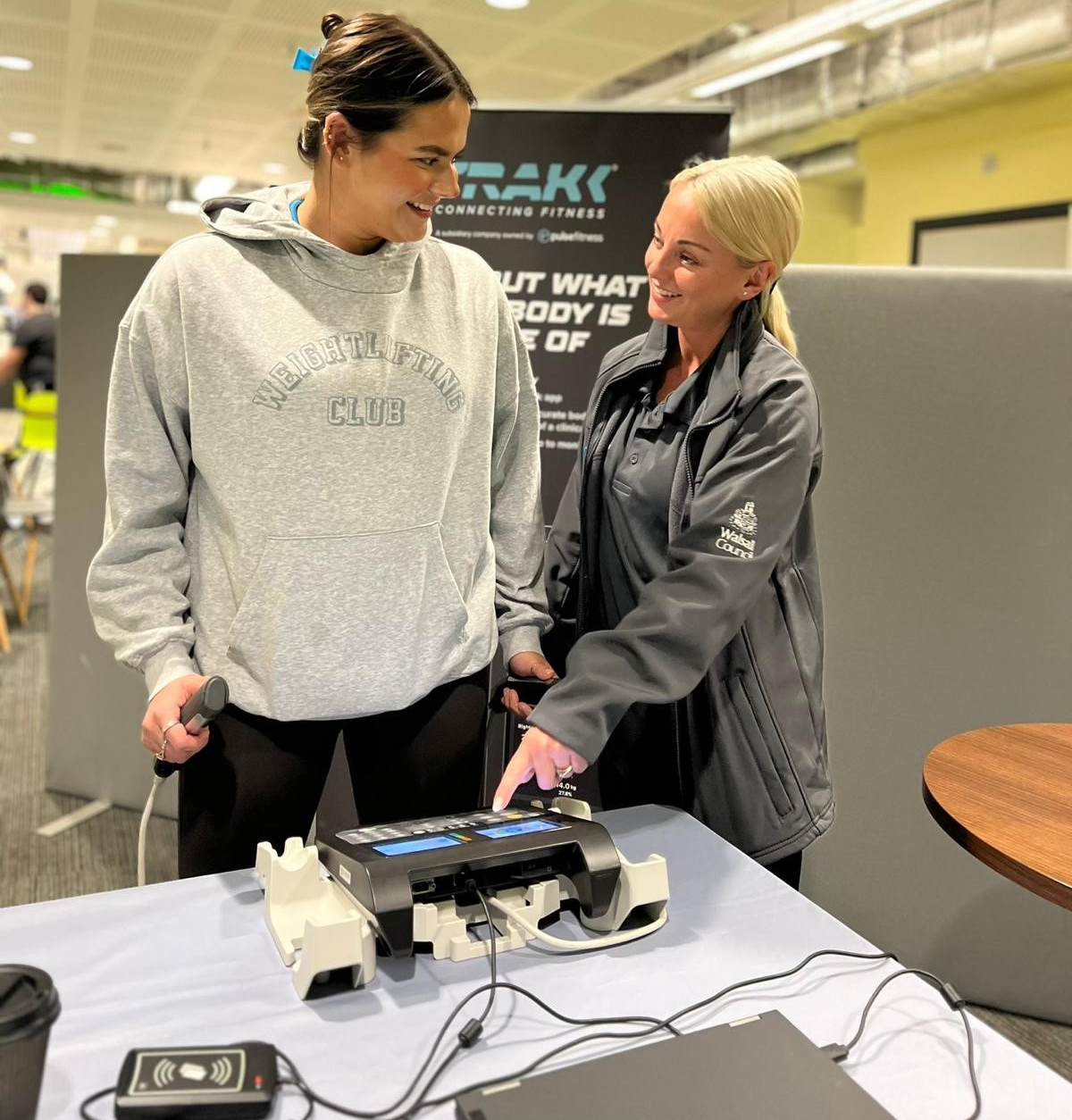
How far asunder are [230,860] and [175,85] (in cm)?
748

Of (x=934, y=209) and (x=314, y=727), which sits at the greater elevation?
(x=934, y=209)

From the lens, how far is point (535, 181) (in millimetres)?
2729

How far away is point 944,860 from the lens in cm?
217

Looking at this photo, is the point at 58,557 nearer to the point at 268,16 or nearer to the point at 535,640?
the point at 535,640

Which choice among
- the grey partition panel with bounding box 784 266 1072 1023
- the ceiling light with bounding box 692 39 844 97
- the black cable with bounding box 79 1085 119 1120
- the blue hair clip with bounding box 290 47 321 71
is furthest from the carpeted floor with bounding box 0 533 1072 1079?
the ceiling light with bounding box 692 39 844 97

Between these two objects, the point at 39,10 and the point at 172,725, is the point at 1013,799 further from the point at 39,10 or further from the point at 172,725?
the point at 39,10

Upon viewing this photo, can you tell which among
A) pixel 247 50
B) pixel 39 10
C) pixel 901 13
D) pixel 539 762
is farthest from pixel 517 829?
pixel 247 50

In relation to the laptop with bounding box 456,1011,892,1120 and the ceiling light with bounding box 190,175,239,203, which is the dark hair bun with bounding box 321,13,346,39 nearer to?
the laptop with bounding box 456,1011,892,1120

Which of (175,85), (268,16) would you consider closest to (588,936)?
(268,16)

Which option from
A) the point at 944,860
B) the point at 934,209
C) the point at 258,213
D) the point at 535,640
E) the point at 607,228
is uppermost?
the point at 934,209

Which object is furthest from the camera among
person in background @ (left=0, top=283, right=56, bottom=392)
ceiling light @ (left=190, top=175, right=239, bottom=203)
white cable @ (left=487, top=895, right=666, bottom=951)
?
ceiling light @ (left=190, top=175, right=239, bottom=203)

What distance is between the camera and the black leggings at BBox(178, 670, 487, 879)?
121cm

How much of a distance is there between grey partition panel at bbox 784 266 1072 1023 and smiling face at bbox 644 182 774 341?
822 millimetres

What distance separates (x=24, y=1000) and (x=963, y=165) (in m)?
8.14
